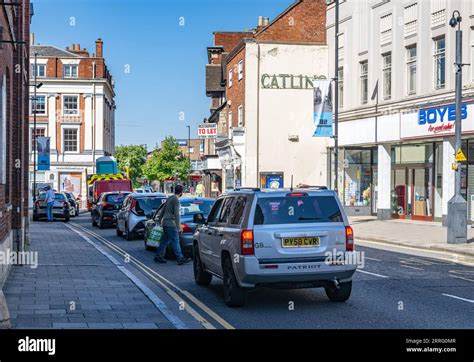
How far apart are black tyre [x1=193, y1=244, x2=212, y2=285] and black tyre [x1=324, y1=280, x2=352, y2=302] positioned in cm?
250

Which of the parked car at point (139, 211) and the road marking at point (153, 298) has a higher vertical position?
the parked car at point (139, 211)

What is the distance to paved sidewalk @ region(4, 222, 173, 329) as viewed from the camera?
28.3 ft

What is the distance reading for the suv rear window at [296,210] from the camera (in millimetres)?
9953

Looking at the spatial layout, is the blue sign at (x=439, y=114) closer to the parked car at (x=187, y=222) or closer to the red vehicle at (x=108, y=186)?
the parked car at (x=187, y=222)

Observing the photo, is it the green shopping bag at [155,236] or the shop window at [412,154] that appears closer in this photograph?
the green shopping bag at [155,236]

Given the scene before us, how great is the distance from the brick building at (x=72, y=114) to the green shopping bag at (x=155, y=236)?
5247 centimetres

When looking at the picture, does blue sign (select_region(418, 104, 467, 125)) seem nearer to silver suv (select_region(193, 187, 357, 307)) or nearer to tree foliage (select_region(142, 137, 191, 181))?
silver suv (select_region(193, 187, 357, 307))

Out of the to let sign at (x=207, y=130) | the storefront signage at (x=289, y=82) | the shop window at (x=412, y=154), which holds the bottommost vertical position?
the shop window at (x=412, y=154)

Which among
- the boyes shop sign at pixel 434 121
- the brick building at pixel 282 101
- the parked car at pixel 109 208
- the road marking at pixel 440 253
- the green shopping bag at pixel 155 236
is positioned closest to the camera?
the road marking at pixel 440 253

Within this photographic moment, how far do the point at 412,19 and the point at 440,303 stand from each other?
71.2 ft

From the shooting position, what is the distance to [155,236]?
1806 centimetres

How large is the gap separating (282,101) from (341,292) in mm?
33615

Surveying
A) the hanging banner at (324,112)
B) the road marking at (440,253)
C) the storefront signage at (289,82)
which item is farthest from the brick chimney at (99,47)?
the road marking at (440,253)
